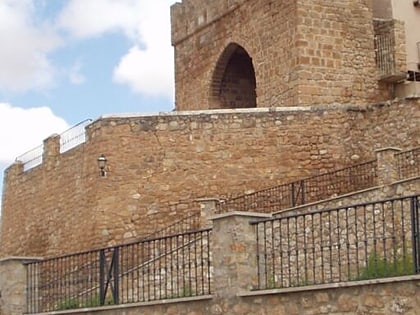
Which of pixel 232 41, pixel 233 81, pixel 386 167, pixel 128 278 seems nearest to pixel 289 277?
pixel 128 278

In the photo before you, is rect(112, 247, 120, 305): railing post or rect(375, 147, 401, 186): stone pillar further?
rect(375, 147, 401, 186): stone pillar

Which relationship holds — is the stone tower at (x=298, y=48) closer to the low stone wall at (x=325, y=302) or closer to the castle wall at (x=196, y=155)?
the castle wall at (x=196, y=155)

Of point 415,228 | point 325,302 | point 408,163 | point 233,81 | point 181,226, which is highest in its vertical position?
point 233,81

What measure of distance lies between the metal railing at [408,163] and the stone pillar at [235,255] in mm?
7022

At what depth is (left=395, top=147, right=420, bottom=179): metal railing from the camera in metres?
18.4

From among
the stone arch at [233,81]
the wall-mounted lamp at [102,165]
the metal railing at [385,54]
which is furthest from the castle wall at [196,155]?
the stone arch at [233,81]

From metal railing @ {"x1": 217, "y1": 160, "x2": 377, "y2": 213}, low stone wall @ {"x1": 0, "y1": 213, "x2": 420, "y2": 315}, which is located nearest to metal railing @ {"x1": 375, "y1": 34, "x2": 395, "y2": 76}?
metal railing @ {"x1": 217, "y1": 160, "x2": 377, "y2": 213}

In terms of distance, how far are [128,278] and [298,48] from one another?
10995 millimetres

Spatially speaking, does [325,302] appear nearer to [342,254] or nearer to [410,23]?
[342,254]

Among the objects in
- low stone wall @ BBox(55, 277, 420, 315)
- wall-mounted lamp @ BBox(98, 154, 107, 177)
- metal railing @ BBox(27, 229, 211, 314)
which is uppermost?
wall-mounted lamp @ BBox(98, 154, 107, 177)

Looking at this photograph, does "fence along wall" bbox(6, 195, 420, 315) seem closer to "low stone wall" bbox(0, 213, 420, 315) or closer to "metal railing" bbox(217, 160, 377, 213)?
"low stone wall" bbox(0, 213, 420, 315)

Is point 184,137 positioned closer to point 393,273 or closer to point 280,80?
point 280,80

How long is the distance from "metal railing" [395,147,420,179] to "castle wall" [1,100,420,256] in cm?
214

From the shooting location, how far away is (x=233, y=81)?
93.1ft
